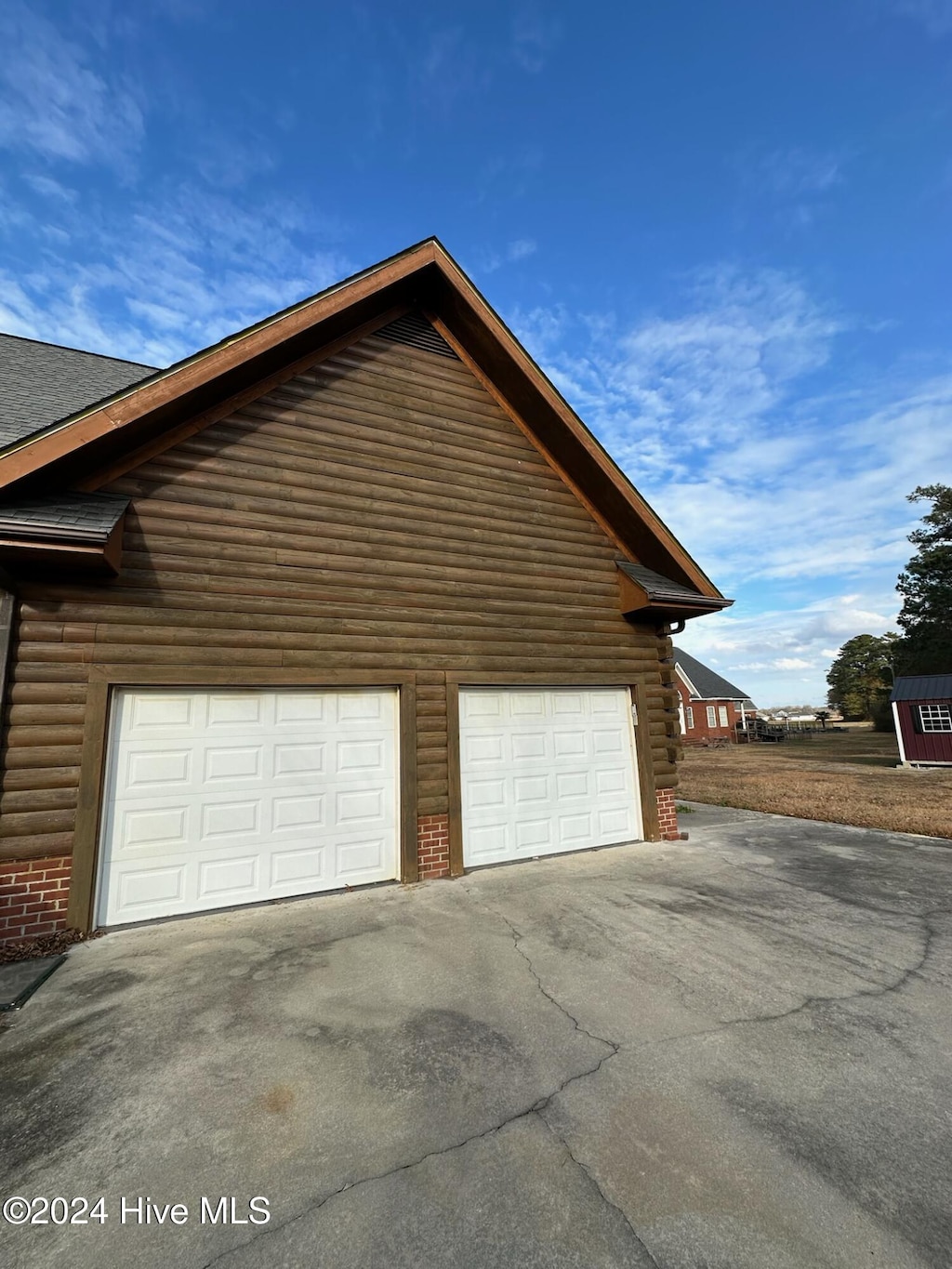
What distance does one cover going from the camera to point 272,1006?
365cm

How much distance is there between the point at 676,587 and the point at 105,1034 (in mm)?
8094

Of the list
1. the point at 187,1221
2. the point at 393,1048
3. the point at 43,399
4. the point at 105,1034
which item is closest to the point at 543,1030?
the point at 393,1048

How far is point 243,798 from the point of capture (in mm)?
5695

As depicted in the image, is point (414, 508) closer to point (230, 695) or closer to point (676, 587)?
point (230, 695)

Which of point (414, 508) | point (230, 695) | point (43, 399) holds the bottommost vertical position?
point (230, 695)

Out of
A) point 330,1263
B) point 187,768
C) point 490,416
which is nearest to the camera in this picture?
point 330,1263

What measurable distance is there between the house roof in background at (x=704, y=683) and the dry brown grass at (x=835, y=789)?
16670 mm

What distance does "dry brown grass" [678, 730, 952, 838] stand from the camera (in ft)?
33.4

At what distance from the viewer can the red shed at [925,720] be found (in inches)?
815

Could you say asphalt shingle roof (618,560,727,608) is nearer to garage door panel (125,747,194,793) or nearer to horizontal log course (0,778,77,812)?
garage door panel (125,747,194,793)

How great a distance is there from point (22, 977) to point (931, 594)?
4974 cm

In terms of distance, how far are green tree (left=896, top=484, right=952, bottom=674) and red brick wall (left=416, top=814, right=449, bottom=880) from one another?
44.3 meters

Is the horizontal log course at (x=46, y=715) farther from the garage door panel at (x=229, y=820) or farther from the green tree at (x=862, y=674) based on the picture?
the green tree at (x=862, y=674)

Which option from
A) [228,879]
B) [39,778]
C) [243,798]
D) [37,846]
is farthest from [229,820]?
[39,778]
